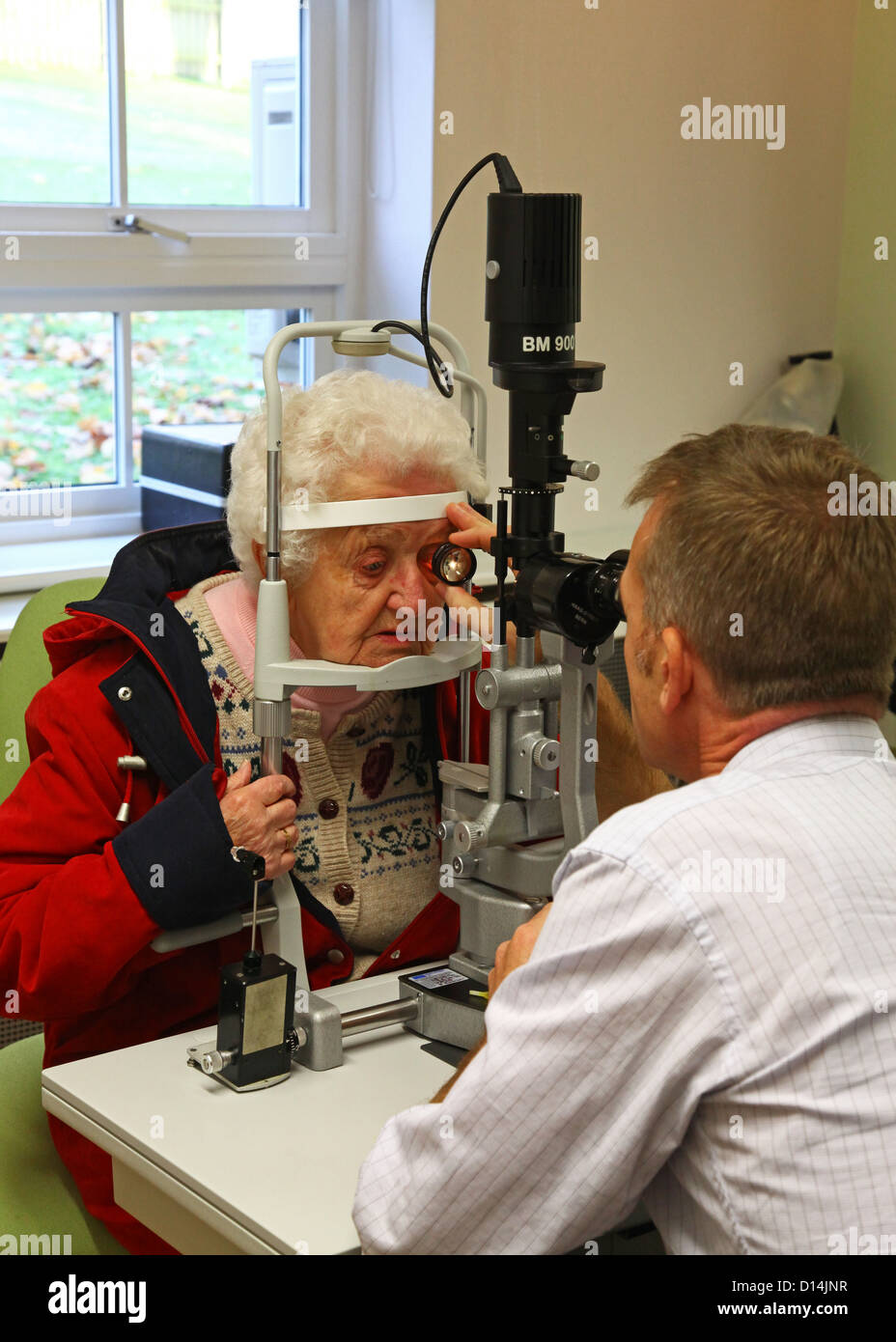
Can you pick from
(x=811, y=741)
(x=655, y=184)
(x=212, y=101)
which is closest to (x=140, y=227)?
(x=212, y=101)

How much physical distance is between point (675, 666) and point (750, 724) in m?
0.07

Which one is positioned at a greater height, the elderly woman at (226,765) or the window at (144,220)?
the window at (144,220)

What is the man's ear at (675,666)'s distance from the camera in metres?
1.11

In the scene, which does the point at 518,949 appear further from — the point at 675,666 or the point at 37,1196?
the point at 37,1196

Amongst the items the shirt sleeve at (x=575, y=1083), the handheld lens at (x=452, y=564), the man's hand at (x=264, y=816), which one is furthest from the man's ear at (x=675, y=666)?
the man's hand at (x=264, y=816)

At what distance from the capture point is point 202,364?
279 centimetres

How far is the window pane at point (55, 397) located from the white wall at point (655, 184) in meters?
0.64

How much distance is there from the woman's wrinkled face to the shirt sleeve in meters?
0.66

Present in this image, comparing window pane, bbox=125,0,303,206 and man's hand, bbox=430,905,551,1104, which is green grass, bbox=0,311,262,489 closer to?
window pane, bbox=125,0,303,206

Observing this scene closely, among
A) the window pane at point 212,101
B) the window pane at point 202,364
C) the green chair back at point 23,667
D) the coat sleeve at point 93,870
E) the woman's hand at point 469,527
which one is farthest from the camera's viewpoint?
the window pane at point 202,364

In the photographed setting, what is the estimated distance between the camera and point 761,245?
3213mm

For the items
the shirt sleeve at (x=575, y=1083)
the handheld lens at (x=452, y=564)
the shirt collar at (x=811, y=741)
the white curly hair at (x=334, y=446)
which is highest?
the white curly hair at (x=334, y=446)

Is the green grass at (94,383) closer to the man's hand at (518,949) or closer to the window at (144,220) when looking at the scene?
the window at (144,220)

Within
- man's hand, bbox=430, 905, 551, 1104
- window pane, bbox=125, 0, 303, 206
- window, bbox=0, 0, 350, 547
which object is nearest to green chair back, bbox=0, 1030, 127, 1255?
man's hand, bbox=430, 905, 551, 1104
